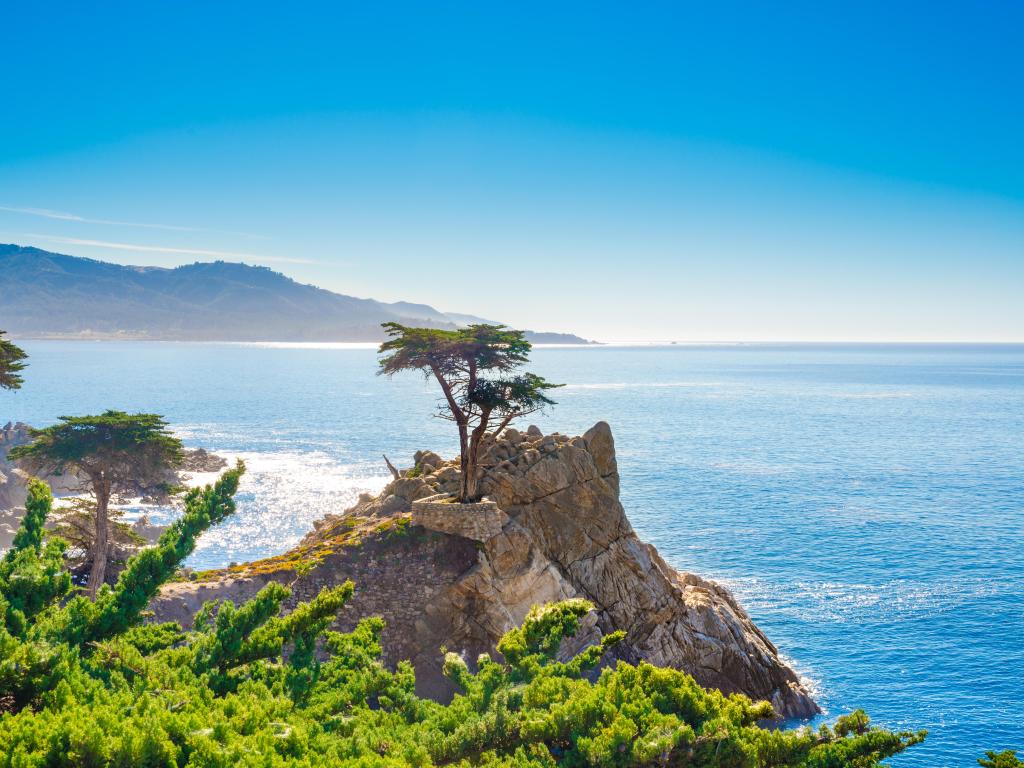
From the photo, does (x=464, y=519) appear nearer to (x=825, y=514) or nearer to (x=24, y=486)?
(x=825, y=514)

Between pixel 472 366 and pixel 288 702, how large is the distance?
20.6 m

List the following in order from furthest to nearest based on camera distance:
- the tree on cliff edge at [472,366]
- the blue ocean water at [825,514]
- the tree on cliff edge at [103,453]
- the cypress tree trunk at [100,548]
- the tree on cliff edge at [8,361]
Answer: the blue ocean water at [825,514]
the tree on cliff edge at [472,366]
the tree on cliff edge at [103,453]
the cypress tree trunk at [100,548]
the tree on cliff edge at [8,361]

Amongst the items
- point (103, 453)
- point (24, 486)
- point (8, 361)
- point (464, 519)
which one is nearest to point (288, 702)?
point (464, 519)

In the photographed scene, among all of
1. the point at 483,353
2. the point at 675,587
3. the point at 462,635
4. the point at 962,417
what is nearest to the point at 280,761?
the point at 462,635

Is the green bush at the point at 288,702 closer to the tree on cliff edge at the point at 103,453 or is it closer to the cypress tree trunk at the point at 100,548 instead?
the cypress tree trunk at the point at 100,548

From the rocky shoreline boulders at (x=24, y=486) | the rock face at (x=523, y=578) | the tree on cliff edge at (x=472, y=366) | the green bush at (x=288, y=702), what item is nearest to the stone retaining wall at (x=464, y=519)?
the rock face at (x=523, y=578)

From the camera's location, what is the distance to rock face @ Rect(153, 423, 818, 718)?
2994 centimetres

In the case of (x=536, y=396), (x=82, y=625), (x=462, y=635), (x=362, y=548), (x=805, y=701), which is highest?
(x=536, y=396)

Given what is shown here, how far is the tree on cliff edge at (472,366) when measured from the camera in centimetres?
3403

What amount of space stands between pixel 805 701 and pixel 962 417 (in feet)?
401

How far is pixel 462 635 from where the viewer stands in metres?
30.2

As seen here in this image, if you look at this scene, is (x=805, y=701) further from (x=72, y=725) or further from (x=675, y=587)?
(x=72, y=725)

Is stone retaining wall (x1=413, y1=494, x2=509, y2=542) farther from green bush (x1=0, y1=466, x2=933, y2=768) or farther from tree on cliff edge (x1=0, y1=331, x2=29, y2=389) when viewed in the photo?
tree on cliff edge (x1=0, y1=331, x2=29, y2=389)

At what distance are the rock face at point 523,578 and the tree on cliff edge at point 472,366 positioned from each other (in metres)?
2.22
